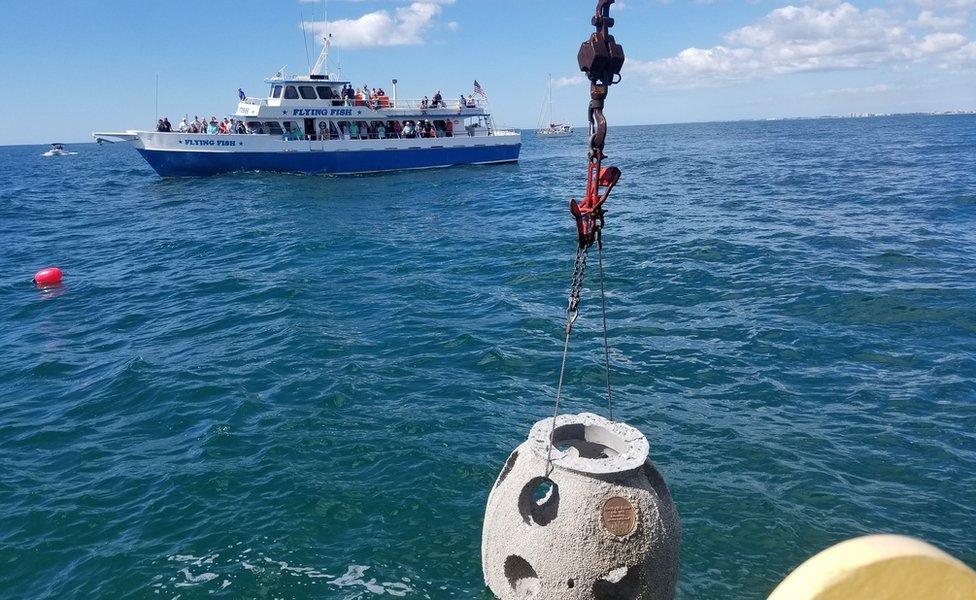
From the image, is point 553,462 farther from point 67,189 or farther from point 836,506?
point 67,189

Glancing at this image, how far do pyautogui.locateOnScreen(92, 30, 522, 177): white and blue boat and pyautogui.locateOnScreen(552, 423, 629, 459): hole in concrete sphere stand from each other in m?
38.5

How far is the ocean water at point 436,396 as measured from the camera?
21.5 feet

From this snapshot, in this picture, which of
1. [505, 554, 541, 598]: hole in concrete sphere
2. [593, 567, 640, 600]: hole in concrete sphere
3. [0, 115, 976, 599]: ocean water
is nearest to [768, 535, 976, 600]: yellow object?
[593, 567, 640, 600]: hole in concrete sphere

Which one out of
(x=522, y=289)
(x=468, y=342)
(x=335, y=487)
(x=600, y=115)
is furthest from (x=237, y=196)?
(x=600, y=115)

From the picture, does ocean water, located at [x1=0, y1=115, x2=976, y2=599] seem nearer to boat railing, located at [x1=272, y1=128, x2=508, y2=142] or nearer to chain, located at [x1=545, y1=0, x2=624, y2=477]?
chain, located at [x1=545, y1=0, x2=624, y2=477]

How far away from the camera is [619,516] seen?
4527 mm

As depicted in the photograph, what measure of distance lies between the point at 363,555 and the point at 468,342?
6115 millimetres

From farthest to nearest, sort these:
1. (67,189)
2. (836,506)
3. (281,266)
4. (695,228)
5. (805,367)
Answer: (67,189), (695,228), (281,266), (805,367), (836,506)

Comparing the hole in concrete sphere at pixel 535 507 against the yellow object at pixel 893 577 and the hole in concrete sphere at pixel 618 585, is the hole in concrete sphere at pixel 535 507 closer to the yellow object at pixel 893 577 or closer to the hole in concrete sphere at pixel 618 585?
the hole in concrete sphere at pixel 618 585

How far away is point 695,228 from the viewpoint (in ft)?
71.4

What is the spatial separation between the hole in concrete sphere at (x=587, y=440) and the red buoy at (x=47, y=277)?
58.4 ft

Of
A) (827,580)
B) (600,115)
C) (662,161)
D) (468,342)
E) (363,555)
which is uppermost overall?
(662,161)

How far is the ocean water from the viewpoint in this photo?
21.5 ft

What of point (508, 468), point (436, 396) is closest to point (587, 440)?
point (508, 468)
